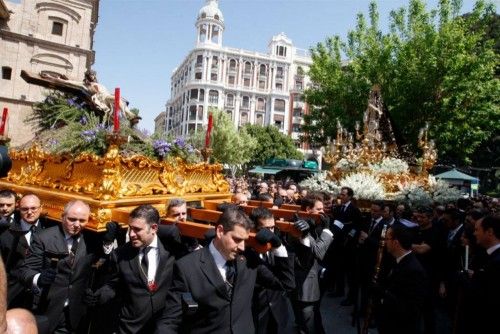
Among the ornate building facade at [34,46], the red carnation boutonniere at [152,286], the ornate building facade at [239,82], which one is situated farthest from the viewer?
the ornate building facade at [239,82]

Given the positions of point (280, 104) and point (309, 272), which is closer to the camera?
point (309, 272)

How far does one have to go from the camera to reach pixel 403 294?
347cm

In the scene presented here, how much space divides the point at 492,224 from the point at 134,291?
3509mm

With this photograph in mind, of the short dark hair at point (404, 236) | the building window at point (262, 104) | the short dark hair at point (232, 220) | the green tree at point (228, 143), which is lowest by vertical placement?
the short dark hair at point (404, 236)

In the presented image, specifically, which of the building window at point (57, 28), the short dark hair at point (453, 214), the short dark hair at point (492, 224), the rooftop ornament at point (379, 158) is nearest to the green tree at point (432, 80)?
the rooftop ornament at point (379, 158)

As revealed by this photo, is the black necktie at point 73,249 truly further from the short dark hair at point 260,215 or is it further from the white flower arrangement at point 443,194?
the white flower arrangement at point 443,194

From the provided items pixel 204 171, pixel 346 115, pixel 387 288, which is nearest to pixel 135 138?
pixel 204 171

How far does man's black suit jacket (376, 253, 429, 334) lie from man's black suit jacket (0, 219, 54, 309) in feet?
11.3

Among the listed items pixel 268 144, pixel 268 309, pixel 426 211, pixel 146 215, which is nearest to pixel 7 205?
pixel 146 215

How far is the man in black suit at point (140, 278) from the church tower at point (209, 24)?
6717cm

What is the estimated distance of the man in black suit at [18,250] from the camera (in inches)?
132

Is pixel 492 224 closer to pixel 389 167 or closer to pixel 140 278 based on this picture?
pixel 140 278

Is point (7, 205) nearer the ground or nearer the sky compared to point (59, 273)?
nearer the sky

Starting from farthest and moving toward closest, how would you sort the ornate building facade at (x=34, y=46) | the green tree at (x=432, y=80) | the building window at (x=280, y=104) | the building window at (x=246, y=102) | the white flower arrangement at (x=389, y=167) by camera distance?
the building window at (x=280, y=104), the building window at (x=246, y=102), the ornate building facade at (x=34, y=46), the green tree at (x=432, y=80), the white flower arrangement at (x=389, y=167)
